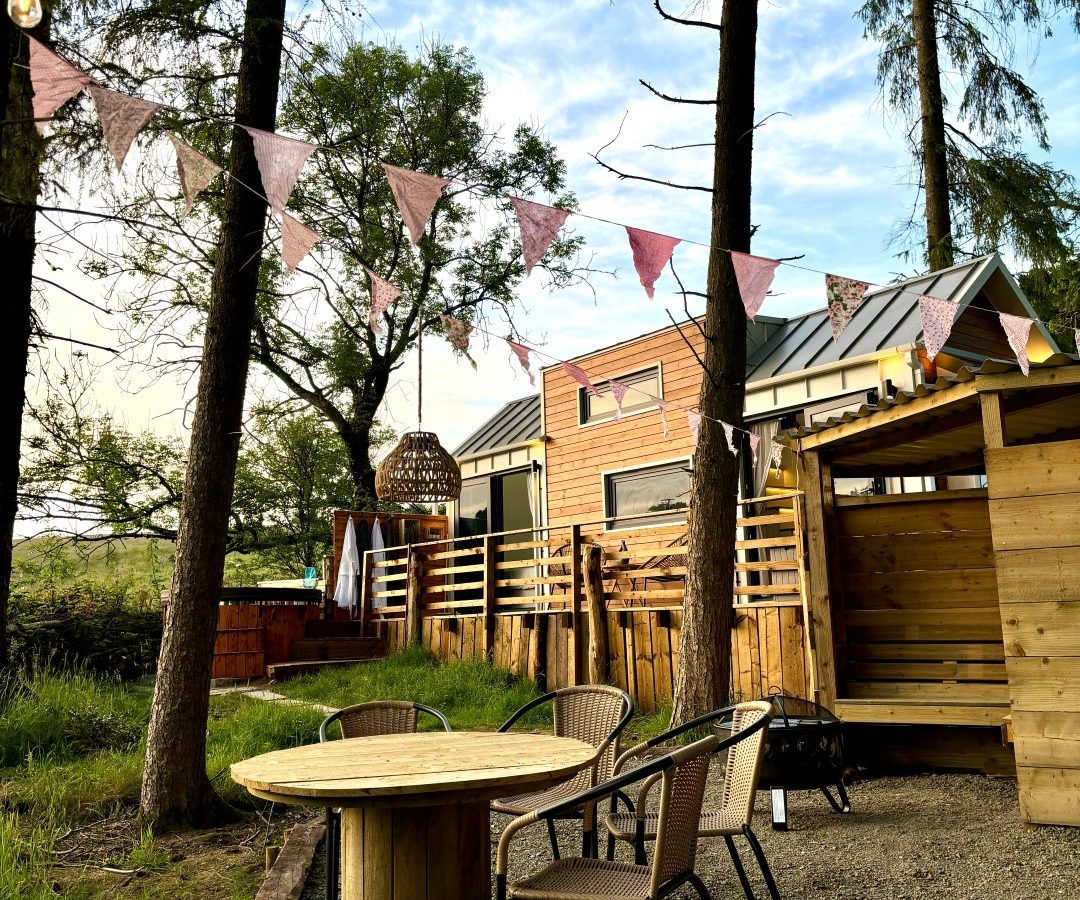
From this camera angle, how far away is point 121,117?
→ 346 centimetres

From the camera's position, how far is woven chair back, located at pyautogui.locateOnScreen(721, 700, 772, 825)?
9.98 ft

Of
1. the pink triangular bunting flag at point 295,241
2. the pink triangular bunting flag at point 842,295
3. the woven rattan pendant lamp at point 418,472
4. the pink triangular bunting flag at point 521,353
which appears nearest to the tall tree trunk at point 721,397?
the pink triangular bunting flag at point 842,295

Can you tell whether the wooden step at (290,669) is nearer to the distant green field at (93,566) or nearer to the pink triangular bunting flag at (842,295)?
the distant green field at (93,566)

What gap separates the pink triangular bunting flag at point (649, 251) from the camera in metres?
4.28

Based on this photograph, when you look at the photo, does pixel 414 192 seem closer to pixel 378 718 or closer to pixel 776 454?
pixel 378 718

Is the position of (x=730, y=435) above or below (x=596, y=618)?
above

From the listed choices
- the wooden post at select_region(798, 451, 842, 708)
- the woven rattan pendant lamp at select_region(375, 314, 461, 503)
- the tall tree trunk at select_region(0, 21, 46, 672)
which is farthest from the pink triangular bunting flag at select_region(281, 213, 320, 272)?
the woven rattan pendant lamp at select_region(375, 314, 461, 503)

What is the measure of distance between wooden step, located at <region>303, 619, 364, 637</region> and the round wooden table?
9494mm

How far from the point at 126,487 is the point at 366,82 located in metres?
8.19

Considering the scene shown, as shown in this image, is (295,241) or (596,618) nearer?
(295,241)

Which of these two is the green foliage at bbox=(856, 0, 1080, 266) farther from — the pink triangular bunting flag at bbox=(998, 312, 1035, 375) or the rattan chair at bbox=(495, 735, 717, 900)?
the rattan chair at bbox=(495, 735, 717, 900)

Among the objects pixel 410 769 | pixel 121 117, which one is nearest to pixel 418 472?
pixel 121 117

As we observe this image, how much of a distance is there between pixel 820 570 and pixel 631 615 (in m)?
2.72

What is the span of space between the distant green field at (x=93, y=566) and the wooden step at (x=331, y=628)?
2100mm
